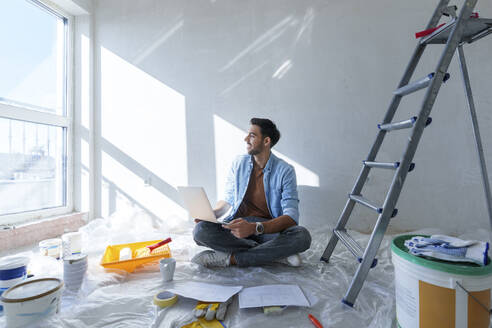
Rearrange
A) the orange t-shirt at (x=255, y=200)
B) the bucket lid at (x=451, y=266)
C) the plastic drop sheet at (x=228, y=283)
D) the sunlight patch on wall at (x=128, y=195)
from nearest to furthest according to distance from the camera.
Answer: the bucket lid at (x=451, y=266) < the plastic drop sheet at (x=228, y=283) < the orange t-shirt at (x=255, y=200) < the sunlight patch on wall at (x=128, y=195)

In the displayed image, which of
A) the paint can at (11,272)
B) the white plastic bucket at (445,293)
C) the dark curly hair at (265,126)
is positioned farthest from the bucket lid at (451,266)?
the paint can at (11,272)

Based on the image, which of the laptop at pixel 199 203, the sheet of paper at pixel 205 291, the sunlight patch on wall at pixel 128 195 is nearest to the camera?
the sheet of paper at pixel 205 291

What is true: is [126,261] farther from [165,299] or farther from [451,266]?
[451,266]

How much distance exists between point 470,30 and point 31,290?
1.94 m

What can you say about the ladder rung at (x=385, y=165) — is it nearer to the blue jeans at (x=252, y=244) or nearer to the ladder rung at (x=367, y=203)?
the ladder rung at (x=367, y=203)

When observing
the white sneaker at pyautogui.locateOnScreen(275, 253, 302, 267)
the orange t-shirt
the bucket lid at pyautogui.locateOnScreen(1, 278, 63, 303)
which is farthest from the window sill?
the white sneaker at pyautogui.locateOnScreen(275, 253, 302, 267)

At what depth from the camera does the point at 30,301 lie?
84 centimetres

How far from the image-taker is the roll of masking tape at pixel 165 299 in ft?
3.44

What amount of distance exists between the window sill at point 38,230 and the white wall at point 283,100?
0.76ft

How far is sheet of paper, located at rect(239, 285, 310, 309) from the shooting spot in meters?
1.03

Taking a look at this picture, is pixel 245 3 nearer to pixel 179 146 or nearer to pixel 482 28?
pixel 179 146

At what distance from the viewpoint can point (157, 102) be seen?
237 cm

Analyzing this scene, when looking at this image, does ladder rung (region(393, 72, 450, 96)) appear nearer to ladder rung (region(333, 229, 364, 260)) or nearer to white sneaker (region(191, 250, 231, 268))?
ladder rung (region(333, 229, 364, 260))

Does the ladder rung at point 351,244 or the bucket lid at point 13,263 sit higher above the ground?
the bucket lid at point 13,263
